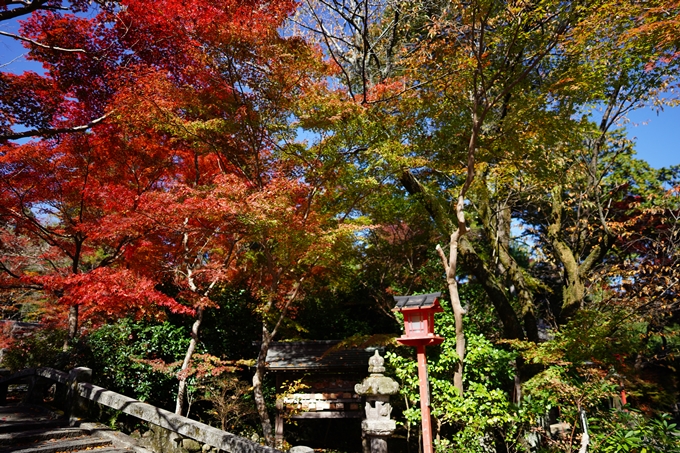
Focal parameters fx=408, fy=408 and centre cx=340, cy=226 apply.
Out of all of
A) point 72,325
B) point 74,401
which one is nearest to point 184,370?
point 74,401

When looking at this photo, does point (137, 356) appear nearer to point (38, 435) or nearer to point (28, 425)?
point (28, 425)

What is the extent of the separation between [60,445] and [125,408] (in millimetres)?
868

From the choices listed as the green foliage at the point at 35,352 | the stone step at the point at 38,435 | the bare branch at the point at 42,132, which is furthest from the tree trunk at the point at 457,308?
the green foliage at the point at 35,352

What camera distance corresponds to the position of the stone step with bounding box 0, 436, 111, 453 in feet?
17.9

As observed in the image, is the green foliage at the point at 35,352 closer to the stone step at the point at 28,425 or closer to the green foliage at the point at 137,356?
the green foliage at the point at 137,356

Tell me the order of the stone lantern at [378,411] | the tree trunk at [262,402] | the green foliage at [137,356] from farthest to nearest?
the green foliage at [137,356]
the tree trunk at [262,402]
the stone lantern at [378,411]

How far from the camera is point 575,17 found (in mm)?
7703

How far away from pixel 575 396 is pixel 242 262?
9.49 m

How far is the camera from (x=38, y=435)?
602 centimetres

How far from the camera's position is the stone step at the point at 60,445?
5.46 meters

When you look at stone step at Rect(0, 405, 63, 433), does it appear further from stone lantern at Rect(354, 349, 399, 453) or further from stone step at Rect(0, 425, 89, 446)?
stone lantern at Rect(354, 349, 399, 453)

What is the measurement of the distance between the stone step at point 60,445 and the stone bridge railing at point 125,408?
50cm

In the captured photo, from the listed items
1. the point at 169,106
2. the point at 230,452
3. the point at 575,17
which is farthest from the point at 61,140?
the point at 575,17

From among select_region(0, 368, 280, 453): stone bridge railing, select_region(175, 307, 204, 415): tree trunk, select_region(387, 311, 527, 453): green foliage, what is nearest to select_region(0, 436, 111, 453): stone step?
select_region(0, 368, 280, 453): stone bridge railing
